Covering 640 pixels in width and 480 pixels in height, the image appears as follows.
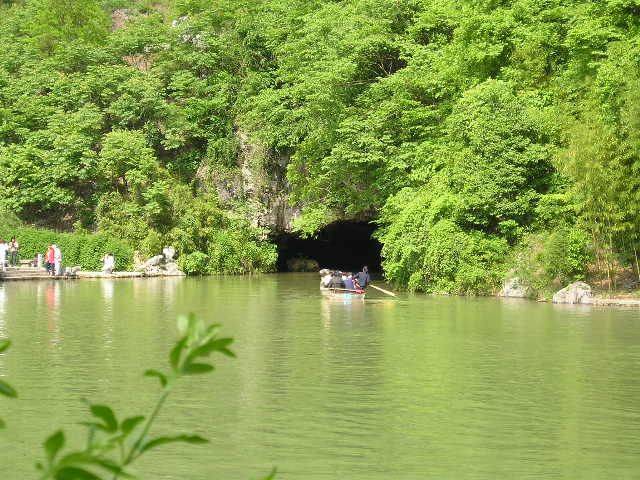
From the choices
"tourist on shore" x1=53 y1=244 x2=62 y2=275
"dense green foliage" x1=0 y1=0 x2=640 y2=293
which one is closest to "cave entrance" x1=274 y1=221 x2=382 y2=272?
"dense green foliage" x1=0 y1=0 x2=640 y2=293

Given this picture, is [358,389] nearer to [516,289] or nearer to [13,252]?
[516,289]

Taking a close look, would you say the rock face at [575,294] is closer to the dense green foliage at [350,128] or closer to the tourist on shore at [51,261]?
the dense green foliage at [350,128]

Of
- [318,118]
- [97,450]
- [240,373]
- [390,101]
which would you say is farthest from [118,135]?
[97,450]

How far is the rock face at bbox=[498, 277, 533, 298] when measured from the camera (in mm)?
28500

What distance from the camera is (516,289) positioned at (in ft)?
94.2

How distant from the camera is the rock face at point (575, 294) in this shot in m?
26.5

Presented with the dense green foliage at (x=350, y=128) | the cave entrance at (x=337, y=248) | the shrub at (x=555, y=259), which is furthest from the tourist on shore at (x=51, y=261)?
the shrub at (x=555, y=259)

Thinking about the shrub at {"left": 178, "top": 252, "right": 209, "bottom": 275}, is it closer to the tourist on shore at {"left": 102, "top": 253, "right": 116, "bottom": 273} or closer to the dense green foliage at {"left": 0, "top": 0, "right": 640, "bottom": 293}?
the dense green foliage at {"left": 0, "top": 0, "right": 640, "bottom": 293}

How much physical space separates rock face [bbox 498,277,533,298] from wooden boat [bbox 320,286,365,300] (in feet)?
14.8

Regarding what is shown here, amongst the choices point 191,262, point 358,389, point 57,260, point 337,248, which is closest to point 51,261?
point 57,260

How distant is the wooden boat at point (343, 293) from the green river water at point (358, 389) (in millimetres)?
2065

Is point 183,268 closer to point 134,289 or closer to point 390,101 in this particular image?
point 134,289

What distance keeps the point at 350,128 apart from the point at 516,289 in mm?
8924

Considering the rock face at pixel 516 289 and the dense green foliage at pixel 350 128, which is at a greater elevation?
the dense green foliage at pixel 350 128
